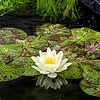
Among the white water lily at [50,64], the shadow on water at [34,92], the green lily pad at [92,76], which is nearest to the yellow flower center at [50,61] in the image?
the white water lily at [50,64]

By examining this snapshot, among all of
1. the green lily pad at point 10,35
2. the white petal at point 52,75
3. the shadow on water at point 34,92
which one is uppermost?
the green lily pad at point 10,35

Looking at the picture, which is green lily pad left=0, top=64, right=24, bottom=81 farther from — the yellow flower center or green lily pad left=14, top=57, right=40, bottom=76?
the yellow flower center

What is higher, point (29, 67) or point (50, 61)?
point (50, 61)

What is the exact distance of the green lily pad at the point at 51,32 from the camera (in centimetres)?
218

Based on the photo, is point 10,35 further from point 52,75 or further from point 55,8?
point 55,8

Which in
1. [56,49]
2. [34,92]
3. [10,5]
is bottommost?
[34,92]

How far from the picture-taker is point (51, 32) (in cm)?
226

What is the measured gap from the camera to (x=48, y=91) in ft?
4.99

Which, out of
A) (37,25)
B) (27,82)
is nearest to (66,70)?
(27,82)

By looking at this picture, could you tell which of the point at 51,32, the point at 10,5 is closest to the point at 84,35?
the point at 51,32

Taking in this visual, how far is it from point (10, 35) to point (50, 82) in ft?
2.92

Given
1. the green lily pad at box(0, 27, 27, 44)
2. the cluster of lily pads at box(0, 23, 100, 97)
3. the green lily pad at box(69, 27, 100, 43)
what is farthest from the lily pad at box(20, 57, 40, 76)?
the green lily pad at box(69, 27, 100, 43)

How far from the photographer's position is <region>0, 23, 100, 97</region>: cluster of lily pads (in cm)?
165

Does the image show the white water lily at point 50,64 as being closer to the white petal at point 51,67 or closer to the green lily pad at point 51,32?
the white petal at point 51,67
